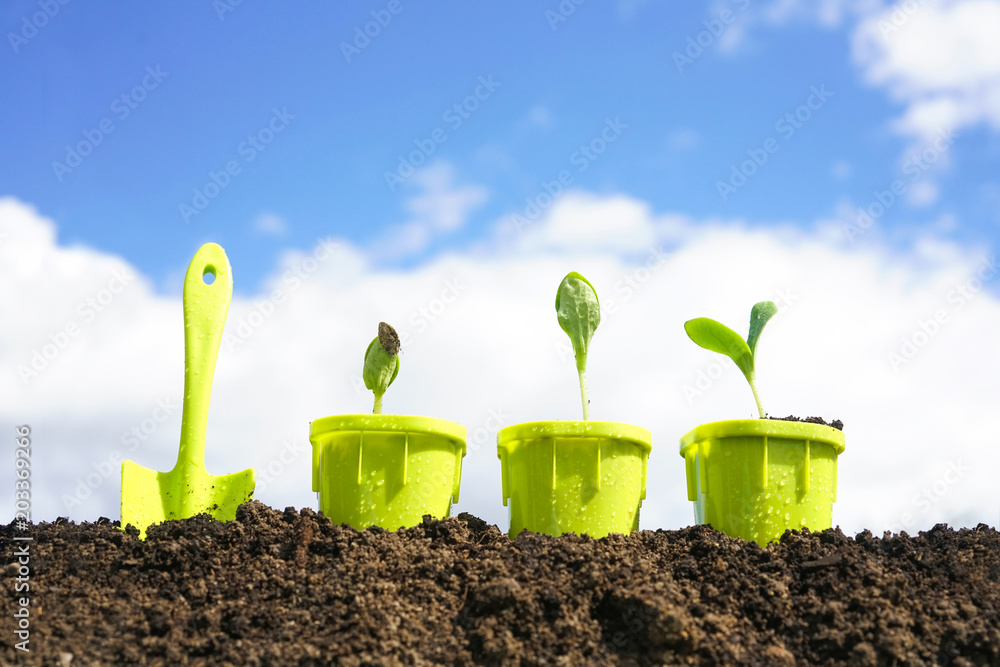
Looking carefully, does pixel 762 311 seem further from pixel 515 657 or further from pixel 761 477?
pixel 515 657

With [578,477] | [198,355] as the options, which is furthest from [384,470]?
[198,355]

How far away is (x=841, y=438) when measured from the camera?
8.62ft

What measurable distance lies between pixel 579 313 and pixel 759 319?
0.65 m

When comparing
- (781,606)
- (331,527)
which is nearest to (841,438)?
(781,606)

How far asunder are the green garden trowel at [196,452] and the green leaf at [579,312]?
1137 mm

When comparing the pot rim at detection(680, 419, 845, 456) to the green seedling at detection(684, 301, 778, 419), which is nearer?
the pot rim at detection(680, 419, 845, 456)

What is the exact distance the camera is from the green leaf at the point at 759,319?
2.76m

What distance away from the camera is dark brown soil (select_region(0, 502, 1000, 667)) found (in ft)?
5.91

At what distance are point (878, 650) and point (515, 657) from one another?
0.83 m

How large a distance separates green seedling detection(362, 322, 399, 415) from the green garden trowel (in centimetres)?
50

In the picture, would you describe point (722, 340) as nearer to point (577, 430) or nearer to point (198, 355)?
point (577, 430)

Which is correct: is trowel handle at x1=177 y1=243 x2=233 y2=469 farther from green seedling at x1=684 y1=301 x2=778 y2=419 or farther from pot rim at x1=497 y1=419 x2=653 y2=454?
green seedling at x1=684 y1=301 x2=778 y2=419

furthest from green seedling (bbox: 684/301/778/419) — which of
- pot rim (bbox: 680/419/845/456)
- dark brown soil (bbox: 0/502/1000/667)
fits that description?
dark brown soil (bbox: 0/502/1000/667)

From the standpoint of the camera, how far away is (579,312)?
8.62ft
